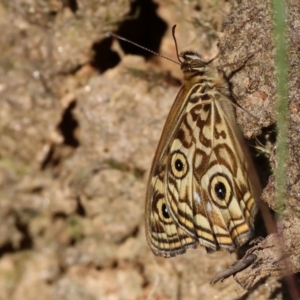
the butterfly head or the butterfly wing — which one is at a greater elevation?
the butterfly head

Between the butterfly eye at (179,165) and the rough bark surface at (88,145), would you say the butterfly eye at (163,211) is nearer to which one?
the butterfly eye at (179,165)

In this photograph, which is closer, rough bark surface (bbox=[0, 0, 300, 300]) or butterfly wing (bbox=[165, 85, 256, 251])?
butterfly wing (bbox=[165, 85, 256, 251])

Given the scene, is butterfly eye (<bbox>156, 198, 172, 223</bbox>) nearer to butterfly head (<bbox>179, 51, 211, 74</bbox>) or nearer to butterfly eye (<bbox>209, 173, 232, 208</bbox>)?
butterfly eye (<bbox>209, 173, 232, 208</bbox>)

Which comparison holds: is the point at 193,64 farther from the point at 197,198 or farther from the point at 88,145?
the point at 88,145

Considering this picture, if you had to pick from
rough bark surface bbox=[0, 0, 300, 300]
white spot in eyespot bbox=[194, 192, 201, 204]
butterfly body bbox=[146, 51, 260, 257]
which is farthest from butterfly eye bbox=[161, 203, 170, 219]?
rough bark surface bbox=[0, 0, 300, 300]

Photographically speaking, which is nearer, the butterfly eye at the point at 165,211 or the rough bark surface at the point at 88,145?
the butterfly eye at the point at 165,211

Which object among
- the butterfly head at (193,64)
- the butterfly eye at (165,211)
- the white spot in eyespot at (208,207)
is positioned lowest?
the white spot in eyespot at (208,207)

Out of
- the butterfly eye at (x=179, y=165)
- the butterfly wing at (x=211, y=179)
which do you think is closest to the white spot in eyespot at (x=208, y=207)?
the butterfly wing at (x=211, y=179)

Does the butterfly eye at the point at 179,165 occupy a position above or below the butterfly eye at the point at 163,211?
above

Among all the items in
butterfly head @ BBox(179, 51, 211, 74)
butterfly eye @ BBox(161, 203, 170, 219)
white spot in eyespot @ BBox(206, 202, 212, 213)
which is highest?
butterfly head @ BBox(179, 51, 211, 74)
